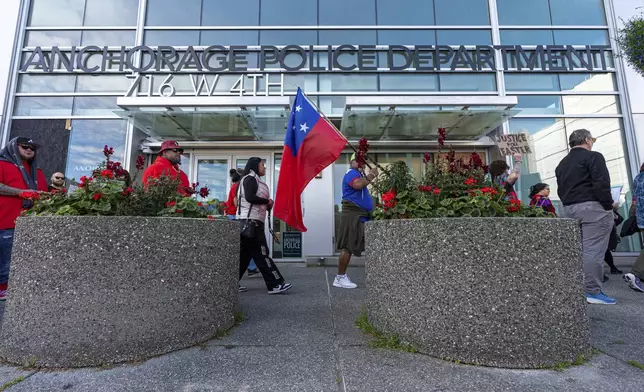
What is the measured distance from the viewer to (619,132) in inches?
327

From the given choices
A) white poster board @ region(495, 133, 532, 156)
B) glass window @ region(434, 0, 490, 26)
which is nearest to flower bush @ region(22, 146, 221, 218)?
white poster board @ region(495, 133, 532, 156)

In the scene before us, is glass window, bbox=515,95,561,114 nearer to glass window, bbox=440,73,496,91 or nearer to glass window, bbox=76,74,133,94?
glass window, bbox=440,73,496,91

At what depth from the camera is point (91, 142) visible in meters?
8.35

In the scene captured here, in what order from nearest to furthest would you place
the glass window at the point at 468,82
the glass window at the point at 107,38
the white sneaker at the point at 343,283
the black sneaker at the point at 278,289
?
the black sneaker at the point at 278,289 < the white sneaker at the point at 343,283 < the glass window at the point at 468,82 < the glass window at the point at 107,38

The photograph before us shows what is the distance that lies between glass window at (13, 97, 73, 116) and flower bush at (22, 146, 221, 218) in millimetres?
7094

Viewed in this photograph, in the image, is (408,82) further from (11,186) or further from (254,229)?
(11,186)

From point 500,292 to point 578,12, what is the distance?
33.4ft

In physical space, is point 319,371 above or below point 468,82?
below

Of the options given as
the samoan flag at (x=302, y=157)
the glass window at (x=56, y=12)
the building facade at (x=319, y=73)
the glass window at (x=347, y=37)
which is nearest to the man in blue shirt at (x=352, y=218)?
the samoan flag at (x=302, y=157)

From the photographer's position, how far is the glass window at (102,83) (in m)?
8.46

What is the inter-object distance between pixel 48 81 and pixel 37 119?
1011 millimetres

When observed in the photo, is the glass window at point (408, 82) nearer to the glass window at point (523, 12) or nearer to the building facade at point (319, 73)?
the building facade at point (319, 73)

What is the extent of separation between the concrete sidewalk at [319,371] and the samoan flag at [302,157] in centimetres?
114

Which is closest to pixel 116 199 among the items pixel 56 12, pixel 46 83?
pixel 46 83
